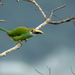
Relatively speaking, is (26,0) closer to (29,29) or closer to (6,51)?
(29,29)

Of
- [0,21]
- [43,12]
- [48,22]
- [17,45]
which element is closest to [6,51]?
[17,45]

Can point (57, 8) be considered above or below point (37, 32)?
above

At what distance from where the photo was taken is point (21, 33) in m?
7.66

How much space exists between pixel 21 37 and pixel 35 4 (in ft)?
9.22

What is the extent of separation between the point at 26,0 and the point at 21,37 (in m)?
2.81

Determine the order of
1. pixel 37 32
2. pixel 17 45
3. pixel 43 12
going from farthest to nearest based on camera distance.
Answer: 1. pixel 43 12
2. pixel 17 45
3. pixel 37 32

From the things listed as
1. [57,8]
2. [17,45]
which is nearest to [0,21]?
[17,45]

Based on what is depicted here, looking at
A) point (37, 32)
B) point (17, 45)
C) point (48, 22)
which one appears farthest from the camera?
point (48, 22)

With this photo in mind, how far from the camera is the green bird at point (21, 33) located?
725 centimetres

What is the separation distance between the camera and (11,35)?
7855mm

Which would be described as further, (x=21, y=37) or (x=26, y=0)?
(x=26, y=0)

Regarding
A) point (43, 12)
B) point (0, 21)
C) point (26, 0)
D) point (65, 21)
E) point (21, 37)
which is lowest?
point (21, 37)

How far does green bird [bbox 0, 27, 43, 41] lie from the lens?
7246mm

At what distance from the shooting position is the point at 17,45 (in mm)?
7578
